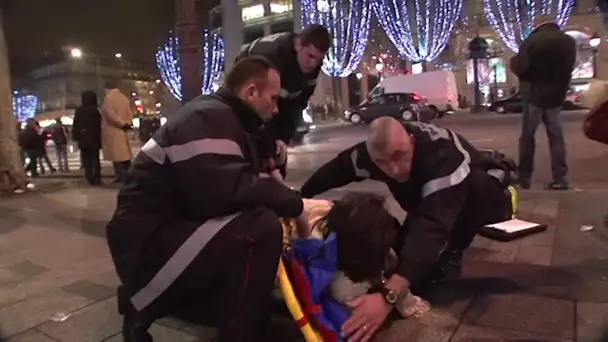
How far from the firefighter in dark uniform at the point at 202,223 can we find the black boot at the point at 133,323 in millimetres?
47

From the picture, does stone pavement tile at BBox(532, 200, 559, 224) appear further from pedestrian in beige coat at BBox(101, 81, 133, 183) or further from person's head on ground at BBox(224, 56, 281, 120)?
pedestrian in beige coat at BBox(101, 81, 133, 183)

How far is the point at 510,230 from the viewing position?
184 inches

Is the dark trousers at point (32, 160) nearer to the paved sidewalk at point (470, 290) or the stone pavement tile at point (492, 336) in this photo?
the paved sidewalk at point (470, 290)

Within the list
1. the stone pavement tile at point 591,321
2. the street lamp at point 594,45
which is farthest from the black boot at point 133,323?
the street lamp at point 594,45

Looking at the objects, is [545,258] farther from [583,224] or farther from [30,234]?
[30,234]

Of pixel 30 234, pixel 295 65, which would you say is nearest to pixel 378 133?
pixel 295 65

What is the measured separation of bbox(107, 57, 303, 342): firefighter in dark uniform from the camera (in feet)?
8.27

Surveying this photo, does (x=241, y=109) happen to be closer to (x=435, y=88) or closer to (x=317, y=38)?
(x=317, y=38)

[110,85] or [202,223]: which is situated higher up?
[110,85]

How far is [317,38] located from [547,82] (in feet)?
10.2

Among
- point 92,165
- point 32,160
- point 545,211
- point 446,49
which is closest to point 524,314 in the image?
point 545,211

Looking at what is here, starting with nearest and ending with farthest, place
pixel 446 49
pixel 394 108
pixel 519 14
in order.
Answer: pixel 394 108 < pixel 519 14 < pixel 446 49

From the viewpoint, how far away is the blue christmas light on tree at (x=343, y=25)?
35.3 m

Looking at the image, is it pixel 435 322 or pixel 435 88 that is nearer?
pixel 435 322
